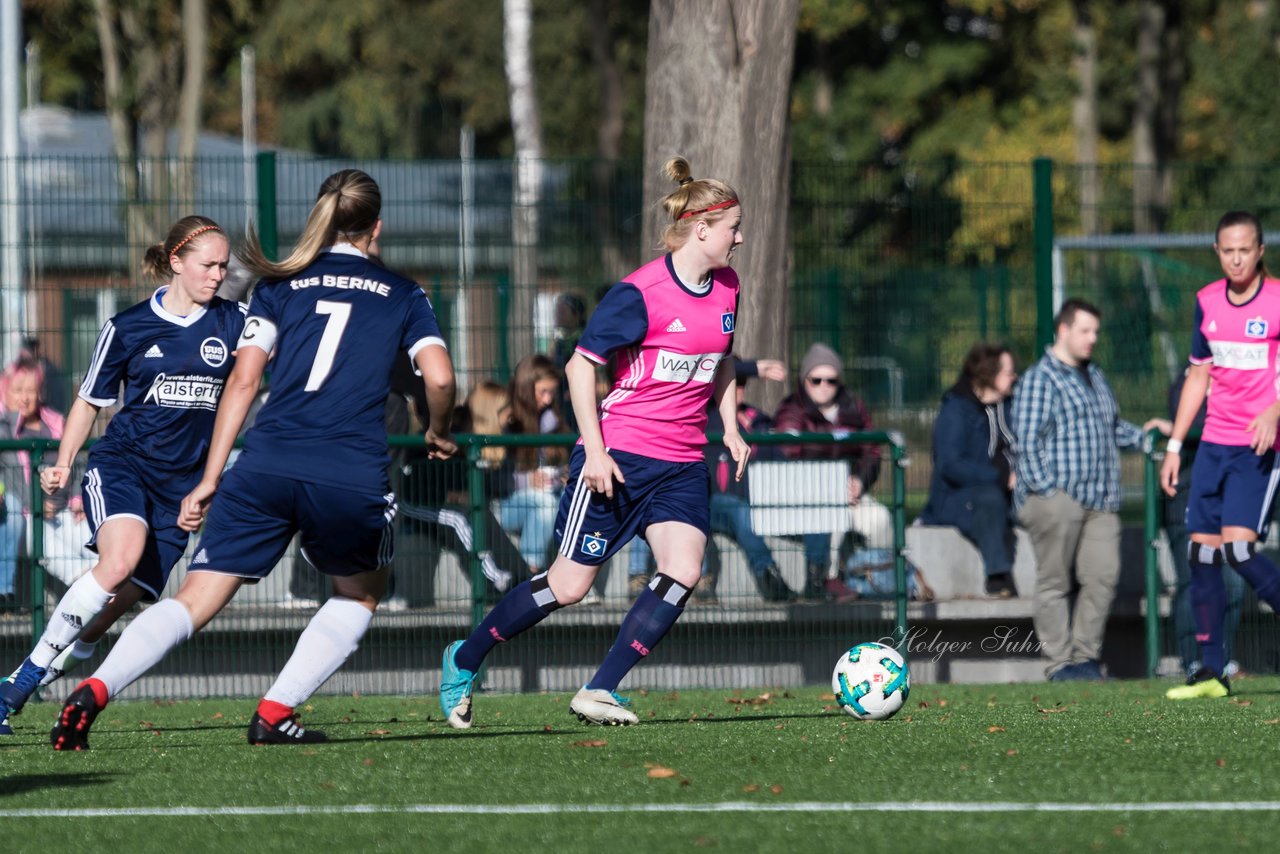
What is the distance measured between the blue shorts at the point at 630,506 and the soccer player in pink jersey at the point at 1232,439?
308 cm

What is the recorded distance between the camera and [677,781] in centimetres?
Result: 579

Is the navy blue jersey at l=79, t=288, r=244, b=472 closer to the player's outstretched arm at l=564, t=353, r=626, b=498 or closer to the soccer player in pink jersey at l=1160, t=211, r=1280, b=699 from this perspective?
the player's outstretched arm at l=564, t=353, r=626, b=498

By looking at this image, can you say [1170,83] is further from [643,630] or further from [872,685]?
[643,630]

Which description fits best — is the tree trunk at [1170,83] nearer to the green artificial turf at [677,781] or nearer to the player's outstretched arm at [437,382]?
the green artificial turf at [677,781]

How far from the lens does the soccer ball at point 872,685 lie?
755cm

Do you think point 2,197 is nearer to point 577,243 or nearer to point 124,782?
point 577,243

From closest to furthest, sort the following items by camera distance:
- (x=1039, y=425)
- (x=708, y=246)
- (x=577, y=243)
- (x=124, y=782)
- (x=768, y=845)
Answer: (x=768, y=845) < (x=124, y=782) < (x=708, y=246) < (x=1039, y=425) < (x=577, y=243)

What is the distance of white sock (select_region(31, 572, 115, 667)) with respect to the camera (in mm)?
7250

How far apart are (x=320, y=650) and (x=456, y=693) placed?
0.88 m

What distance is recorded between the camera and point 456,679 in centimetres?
732

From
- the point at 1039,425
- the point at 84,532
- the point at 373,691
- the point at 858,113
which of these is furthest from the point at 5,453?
the point at 858,113

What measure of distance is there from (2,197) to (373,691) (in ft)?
13.3

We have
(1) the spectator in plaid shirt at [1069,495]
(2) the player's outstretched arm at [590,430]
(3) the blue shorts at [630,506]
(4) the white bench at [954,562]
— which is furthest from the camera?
(4) the white bench at [954,562]

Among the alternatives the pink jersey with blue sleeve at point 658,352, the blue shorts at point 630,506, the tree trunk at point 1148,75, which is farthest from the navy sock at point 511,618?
the tree trunk at point 1148,75
